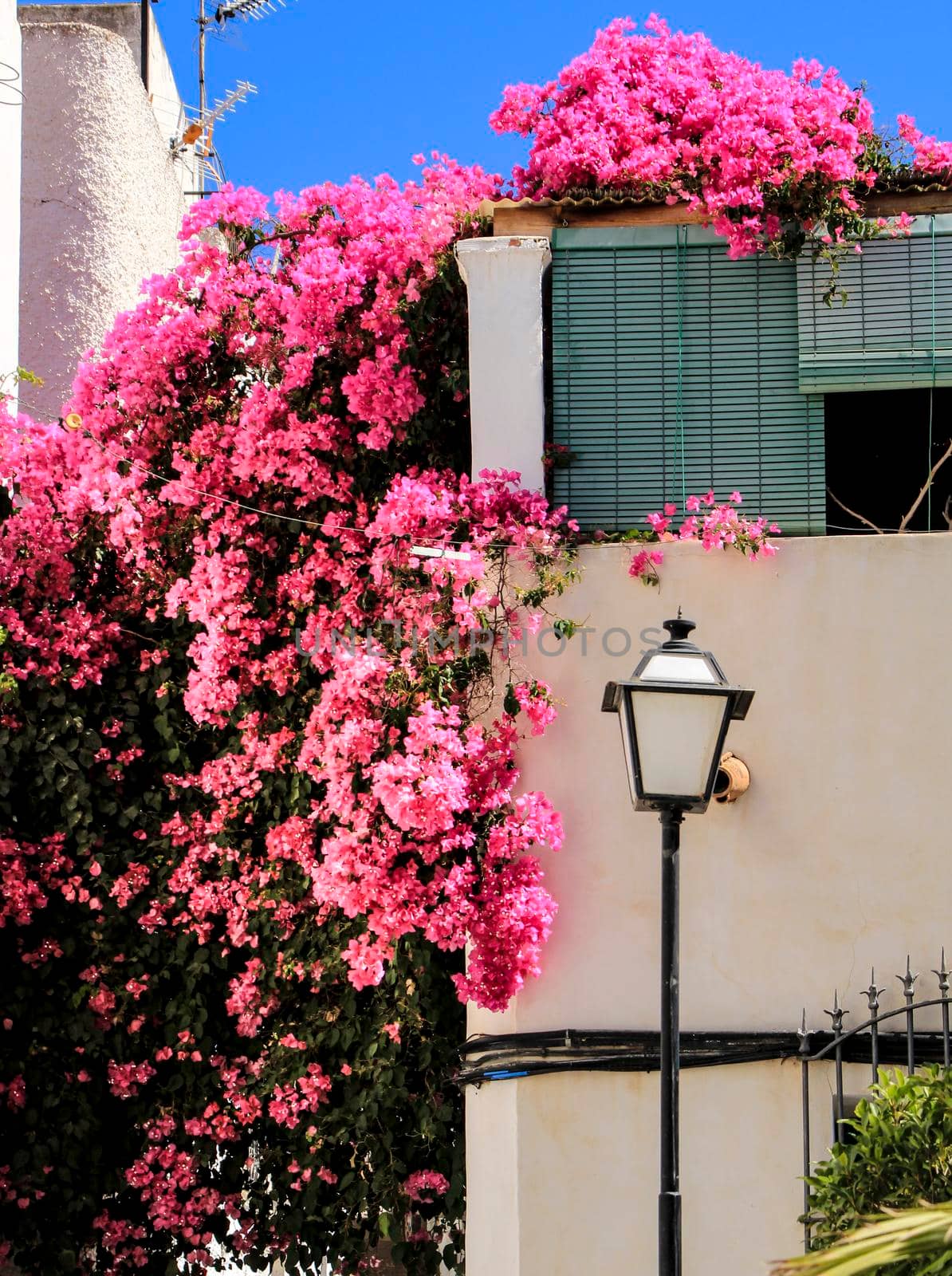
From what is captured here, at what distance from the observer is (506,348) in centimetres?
867

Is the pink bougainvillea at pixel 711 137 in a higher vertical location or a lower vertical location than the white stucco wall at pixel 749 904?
higher

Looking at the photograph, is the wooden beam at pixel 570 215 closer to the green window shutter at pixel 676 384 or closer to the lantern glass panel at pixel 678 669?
the green window shutter at pixel 676 384

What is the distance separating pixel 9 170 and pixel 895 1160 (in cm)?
958

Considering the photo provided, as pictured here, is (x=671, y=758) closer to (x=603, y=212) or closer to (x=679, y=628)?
(x=679, y=628)

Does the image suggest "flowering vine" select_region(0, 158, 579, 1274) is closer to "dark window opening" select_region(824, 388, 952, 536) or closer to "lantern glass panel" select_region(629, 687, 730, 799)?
"dark window opening" select_region(824, 388, 952, 536)

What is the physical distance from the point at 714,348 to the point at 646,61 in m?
1.85

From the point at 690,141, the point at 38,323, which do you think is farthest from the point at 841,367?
the point at 38,323

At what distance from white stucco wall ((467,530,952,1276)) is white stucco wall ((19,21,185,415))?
27.6 ft

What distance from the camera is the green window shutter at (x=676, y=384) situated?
8.63 metres

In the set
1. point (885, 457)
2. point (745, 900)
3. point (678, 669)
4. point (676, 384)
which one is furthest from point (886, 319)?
point (678, 669)

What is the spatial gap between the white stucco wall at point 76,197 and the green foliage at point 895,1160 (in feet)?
35.5

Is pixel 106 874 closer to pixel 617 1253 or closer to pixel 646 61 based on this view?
pixel 617 1253

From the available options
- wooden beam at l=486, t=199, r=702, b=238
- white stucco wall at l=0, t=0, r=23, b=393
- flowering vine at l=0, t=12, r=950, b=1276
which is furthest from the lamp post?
white stucco wall at l=0, t=0, r=23, b=393

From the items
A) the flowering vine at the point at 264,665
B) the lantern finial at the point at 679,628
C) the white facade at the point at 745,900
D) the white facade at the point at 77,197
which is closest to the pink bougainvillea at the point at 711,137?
the flowering vine at the point at 264,665
